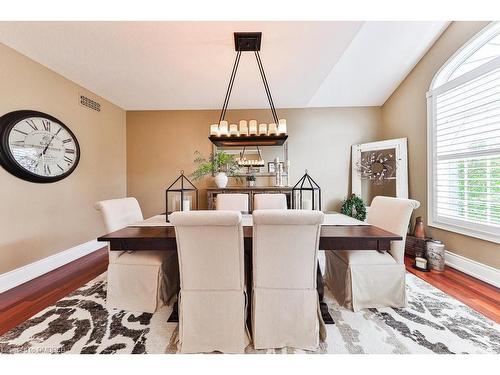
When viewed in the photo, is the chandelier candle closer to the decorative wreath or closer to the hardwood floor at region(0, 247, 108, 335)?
the hardwood floor at region(0, 247, 108, 335)

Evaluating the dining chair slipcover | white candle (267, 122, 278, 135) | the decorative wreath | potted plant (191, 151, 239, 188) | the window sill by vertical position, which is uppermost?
white candle (267, 122, 278, 135)

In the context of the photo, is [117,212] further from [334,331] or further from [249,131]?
[334,331]

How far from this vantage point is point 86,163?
3.21 meters

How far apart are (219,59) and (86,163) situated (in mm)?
2643

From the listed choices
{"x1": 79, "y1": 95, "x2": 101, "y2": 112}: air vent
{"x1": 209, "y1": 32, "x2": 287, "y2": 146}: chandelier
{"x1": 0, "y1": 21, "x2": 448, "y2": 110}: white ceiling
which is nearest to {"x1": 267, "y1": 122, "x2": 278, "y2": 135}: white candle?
{"x1": 209, "y1": 32, "x2": 287, "y2": 146}: chandelier

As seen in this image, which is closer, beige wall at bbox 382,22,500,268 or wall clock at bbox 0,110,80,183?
wall clock at bbox 0,110,80,183

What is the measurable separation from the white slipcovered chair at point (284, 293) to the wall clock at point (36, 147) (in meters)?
2.88

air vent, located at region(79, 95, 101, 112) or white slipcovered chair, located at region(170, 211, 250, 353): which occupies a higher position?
air vent, located at region(79, 95, 101, 112)

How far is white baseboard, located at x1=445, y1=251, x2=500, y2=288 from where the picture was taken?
2.16 m

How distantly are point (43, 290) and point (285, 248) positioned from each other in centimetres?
267

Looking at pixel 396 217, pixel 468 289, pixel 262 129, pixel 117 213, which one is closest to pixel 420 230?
pixel 468 289

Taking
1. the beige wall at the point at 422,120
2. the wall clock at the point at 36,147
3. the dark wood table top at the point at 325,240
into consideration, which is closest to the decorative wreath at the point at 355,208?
the beige wall at the point at 422,120

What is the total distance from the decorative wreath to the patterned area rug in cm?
195
